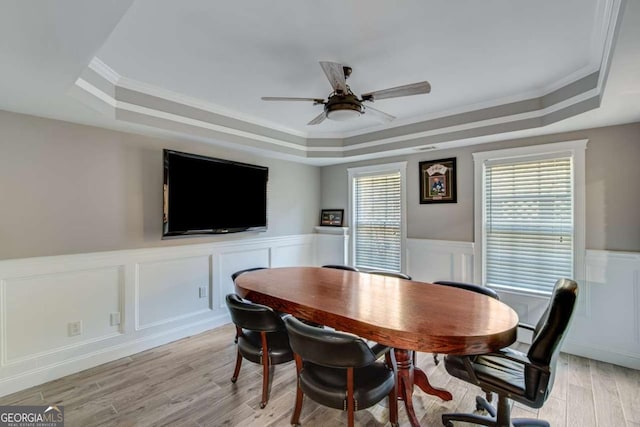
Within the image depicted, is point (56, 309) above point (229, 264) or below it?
below

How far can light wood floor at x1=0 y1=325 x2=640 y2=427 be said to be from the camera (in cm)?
212

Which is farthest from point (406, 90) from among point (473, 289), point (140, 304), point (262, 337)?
point (140, 304)

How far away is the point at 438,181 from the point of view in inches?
158

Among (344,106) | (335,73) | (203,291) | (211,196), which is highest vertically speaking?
(335,73)

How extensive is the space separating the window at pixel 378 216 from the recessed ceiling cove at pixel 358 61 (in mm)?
914

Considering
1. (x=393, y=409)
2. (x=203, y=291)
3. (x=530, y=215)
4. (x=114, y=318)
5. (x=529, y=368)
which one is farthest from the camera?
(x=203, y=291)

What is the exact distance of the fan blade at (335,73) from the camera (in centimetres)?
188

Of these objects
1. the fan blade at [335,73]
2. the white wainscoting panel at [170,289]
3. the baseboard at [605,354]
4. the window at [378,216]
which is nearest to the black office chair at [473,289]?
the baseboard at [605,354]

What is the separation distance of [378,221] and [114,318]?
11.7 ft

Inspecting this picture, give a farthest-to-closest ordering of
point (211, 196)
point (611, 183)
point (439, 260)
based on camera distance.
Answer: point (439, 260), point (211, 196), point (611, 183)

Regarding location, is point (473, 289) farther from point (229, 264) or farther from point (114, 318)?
point (114, 318)

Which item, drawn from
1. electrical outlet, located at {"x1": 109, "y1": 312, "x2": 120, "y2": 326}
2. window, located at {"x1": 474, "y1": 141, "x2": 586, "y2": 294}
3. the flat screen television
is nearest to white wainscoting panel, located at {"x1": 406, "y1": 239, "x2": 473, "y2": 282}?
window, located at {"x1": 474, "y1": 141, "x2": 586, "y2": 294}

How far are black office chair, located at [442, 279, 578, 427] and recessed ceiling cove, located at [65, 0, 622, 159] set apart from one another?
58.0 inches

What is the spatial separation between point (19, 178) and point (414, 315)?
3.29 metres
